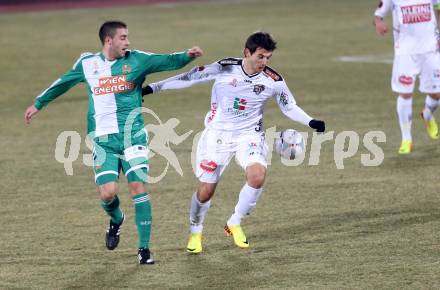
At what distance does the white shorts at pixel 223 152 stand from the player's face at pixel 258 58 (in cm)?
64

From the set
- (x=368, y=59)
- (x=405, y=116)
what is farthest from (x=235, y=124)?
(x=368, y=59)

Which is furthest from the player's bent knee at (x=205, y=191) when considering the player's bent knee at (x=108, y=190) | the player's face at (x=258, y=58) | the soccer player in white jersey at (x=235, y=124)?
the player's face at (x=258, y=58)

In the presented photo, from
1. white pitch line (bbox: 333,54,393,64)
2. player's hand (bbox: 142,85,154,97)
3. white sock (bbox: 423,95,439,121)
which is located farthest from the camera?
white pitch line (bbox: 333,54,393,64)

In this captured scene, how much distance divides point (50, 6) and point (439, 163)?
25.0m

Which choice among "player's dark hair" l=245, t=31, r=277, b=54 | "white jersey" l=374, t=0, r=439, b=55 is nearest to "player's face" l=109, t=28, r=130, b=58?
"player's dark hair" l=245, t=31, r=277, b=54

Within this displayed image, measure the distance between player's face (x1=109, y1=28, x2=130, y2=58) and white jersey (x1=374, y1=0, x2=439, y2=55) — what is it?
5966 mm

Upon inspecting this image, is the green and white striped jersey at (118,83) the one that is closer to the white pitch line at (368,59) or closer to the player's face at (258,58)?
the player's face at (258,58)

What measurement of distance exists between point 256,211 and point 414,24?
4.45m

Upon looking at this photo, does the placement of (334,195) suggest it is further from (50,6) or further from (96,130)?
(50,6)

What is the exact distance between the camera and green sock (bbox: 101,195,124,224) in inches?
406

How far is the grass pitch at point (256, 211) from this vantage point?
9.73 m

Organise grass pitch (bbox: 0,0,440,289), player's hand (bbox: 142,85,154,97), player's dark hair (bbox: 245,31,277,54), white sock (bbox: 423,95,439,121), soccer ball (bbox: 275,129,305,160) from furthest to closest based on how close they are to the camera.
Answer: white sock (bbox: 423,95,439,121)
soccer ball (bbox: 275,129,305,160)
player's hand (bbox: 142,85,154,97)
player's dark hair (bbox: 245,31,277,54)
grass pitch (bbox: 0,0,440,289)

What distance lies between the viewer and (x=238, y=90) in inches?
415

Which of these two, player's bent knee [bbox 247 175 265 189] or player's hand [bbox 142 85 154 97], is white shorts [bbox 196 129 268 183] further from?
player's hand [bbox 142 85 154 97]
